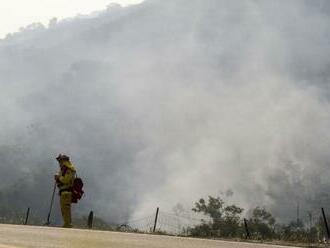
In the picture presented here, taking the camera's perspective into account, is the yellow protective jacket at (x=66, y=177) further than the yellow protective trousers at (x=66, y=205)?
No

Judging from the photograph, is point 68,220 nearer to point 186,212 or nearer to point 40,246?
point 40,246

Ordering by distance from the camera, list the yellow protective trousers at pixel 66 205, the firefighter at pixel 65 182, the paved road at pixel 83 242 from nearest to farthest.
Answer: the paved road at pixel 83 242, the firefighter at pixel 65 182, the yellow protective trousers at pixel 66 205

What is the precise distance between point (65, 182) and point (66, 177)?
142 mm

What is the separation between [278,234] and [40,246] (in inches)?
623

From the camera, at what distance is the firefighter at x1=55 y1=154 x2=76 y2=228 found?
1490 cm

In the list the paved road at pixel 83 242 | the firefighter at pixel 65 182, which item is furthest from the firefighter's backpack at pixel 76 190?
the paved road at pixel 83 242

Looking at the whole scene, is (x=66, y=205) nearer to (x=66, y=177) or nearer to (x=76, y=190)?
(x=76, y=190)

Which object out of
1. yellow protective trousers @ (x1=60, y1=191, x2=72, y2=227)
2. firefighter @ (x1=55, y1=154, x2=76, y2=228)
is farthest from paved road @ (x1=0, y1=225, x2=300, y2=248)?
yellow protective trousers @ (x1=60, y1=191, x2=72, y2=227)

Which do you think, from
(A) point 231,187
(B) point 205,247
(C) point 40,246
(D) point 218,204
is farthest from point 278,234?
(A) point 231,187

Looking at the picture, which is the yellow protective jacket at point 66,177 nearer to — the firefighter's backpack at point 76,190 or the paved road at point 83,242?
the firefighter's backpack at point 76,190

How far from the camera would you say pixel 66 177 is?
1493cm

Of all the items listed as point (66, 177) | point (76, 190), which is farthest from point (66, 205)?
point (66, 177)

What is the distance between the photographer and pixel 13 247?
5.79 m

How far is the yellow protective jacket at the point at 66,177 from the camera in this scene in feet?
48.9
